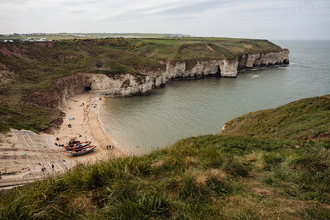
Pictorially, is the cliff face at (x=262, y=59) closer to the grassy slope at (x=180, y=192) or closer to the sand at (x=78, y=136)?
the sand at (x=78, y=136)

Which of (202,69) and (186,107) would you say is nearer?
(186,107)

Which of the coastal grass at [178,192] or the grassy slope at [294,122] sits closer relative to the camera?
the coastal grass at [178,192]

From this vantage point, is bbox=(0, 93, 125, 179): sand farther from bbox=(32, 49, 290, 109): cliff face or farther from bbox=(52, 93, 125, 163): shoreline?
bbox=(32, 49, 290, 109): cliff face

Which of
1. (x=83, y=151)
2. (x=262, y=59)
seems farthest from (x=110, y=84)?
(x=262, y=59)

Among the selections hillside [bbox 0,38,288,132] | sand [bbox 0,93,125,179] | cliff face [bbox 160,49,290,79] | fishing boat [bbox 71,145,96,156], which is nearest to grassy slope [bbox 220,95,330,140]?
sand [bbox 0,93,125,179]

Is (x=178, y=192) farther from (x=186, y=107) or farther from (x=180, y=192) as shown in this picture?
(x=186, y=107)

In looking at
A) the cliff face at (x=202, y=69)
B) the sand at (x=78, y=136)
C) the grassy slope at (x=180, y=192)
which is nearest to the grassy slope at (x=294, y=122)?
the grassy slope at (x=180, y=192)

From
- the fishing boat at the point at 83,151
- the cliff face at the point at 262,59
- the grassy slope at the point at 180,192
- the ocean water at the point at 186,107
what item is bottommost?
the fishing boat at the point at 83,151
